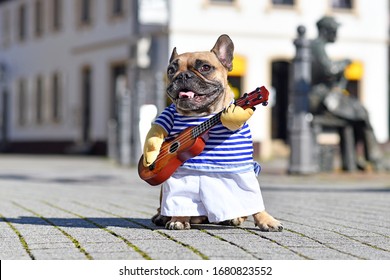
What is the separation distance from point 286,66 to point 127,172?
12.0 m

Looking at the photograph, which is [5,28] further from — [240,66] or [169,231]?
[169,231]

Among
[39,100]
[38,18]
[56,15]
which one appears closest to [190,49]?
[56,15]

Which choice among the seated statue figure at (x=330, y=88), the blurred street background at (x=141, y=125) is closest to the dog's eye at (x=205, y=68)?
the blurred street background at (x=141, y=125)

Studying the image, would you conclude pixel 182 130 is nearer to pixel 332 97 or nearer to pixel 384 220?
pixel 384 220

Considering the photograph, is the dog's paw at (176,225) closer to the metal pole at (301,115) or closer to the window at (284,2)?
the metal pole at (301,115)

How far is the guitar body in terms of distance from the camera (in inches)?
288

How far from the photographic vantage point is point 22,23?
42.2 meters

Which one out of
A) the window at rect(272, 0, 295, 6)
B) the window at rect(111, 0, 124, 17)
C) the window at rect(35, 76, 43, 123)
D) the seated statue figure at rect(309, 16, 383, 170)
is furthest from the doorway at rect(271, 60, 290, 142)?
the seated statue figure at rect(309, 16, 383, 170)

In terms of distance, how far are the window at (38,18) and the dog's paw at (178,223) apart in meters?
32.9

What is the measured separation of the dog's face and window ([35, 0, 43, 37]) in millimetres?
32844

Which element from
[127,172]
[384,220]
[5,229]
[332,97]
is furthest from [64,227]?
[127,172]

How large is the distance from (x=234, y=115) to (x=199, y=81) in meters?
0.34

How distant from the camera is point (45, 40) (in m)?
39.0

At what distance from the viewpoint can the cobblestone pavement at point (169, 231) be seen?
20.1ft
